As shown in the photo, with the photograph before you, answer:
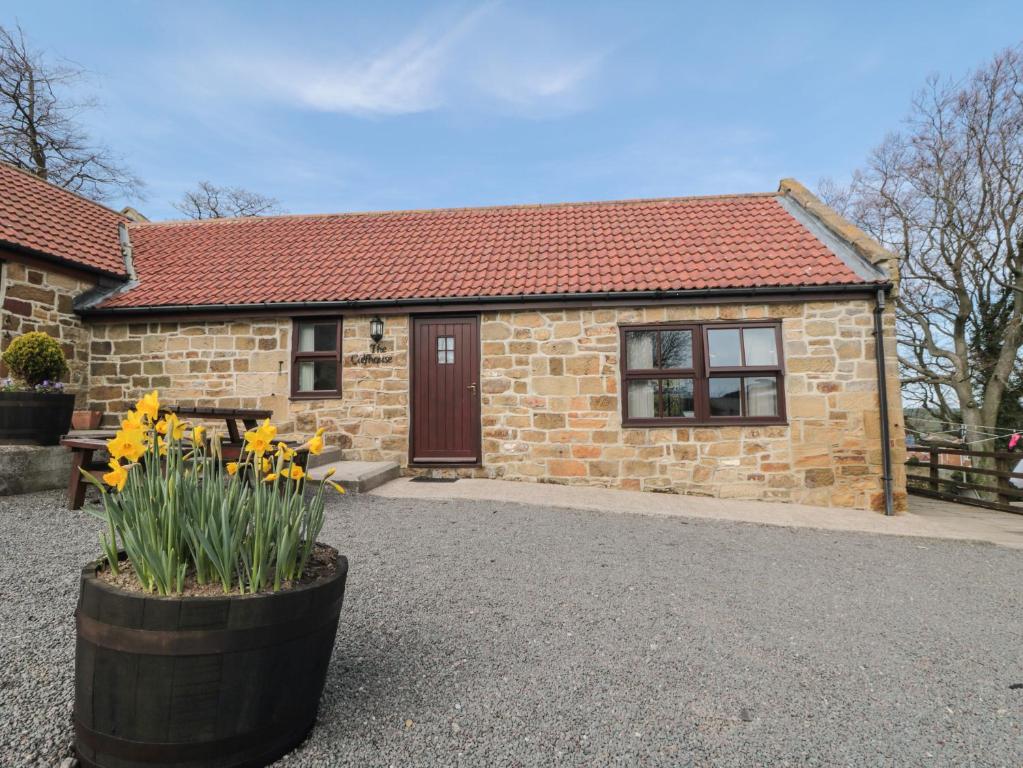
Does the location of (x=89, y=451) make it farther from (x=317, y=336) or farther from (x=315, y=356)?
(x=317, y=336)

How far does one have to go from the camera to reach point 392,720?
1925 millimetres

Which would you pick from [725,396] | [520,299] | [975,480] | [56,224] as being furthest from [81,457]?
[975,480]

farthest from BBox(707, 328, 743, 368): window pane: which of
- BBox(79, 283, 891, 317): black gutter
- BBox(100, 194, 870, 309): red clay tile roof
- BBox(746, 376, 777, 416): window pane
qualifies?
BBox(100, 194, 870, 309): red clay tile roof

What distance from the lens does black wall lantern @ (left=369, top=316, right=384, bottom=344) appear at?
7613 mm

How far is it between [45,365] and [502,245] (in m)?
6.34

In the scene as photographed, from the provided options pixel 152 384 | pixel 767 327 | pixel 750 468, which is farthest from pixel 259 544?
pixel 152 384

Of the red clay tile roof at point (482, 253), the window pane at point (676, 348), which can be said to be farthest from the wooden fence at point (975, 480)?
the red clay tile roof at point (482, 253)

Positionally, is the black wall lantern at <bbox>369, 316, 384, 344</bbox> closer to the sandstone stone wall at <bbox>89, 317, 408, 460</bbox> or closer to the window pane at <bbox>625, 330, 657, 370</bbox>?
the sandstone stone wall at <bbox>89, 317, 408, 460</bbox>

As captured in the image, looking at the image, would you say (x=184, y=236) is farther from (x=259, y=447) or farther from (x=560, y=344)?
(x=259, y=447)

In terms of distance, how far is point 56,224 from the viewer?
842cm

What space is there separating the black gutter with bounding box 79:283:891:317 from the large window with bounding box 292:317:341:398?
318 mm

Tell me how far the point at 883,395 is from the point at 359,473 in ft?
21.9

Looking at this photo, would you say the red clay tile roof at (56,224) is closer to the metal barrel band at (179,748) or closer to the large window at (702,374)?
the metal barrel band at (179,748)

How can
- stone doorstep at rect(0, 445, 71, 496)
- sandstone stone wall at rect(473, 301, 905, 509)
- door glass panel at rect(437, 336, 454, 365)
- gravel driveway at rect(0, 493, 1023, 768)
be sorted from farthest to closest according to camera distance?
door glass panel at rect(437, 336, 454, 365)
sandstone stone wall at rect(473, 301, 905, 509)
stone doorstep at rect(0, 445, 71, 496)
gravel driveway at rect(0, 493, 1023, 768)
